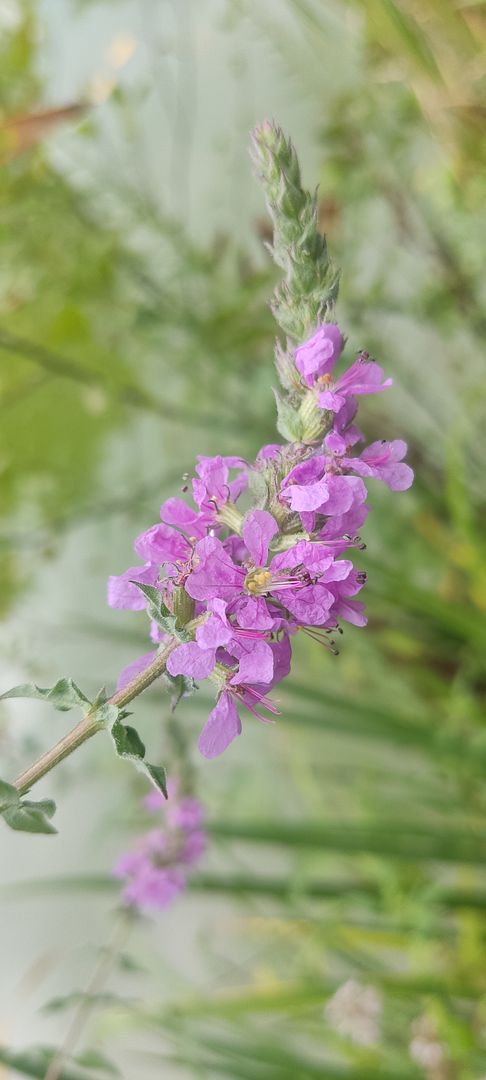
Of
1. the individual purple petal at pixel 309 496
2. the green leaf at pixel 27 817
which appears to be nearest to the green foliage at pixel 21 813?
the green leaf at pixel 27 817

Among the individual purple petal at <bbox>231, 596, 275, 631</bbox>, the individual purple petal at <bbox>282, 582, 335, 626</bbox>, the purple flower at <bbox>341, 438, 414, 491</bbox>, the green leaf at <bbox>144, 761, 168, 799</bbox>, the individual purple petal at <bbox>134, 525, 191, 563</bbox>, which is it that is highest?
the purple flower at <bbox>341, 438, 414, 491</bbox>

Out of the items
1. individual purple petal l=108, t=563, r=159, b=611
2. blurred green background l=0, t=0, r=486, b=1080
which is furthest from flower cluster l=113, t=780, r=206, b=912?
individual purple petal l=108, t=563, r=159, b=611

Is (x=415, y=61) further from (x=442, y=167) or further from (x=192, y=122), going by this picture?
(x=192, y=122)

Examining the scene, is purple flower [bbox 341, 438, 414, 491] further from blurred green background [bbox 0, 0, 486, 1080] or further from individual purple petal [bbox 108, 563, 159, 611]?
blurred green background [bbox 0, 0, 486, 1080]

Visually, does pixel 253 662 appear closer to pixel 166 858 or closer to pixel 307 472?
pixel 307 472

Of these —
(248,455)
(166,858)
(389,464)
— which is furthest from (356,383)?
(248,455)

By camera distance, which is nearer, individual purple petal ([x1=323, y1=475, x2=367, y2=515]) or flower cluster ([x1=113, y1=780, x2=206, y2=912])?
individual purple petal ([x1=323, y1=475, x2=367, y2=515])

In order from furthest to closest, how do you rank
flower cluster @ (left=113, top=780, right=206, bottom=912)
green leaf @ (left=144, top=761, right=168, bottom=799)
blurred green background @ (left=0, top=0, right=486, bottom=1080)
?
blurred green background @ (left=0, top=0, right=486, bottom=1080) < flower cluster @ (left=113, top=780, right=206, bottom=912) < green leaf @ (left=144, top=761, right=168, bottom=799)

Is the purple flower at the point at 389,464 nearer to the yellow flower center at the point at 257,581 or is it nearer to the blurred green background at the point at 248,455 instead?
the yellow flower center at the point at 257,581
